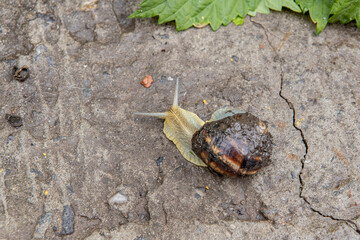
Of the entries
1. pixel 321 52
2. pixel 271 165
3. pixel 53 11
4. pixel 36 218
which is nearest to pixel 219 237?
pixel 271 165

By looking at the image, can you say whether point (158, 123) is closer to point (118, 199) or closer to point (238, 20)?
point (118, 199)

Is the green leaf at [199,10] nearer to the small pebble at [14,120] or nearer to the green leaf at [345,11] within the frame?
the green leaf at [345,11]

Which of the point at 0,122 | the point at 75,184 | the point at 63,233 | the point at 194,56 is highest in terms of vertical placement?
the point at 194,56

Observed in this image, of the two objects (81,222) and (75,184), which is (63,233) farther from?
(75,184)

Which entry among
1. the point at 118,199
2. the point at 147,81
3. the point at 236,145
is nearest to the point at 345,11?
the point at 236,145

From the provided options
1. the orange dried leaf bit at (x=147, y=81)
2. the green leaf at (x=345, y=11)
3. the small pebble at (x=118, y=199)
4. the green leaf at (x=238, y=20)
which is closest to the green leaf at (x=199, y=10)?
the green leaf at (x=238, y=20)
